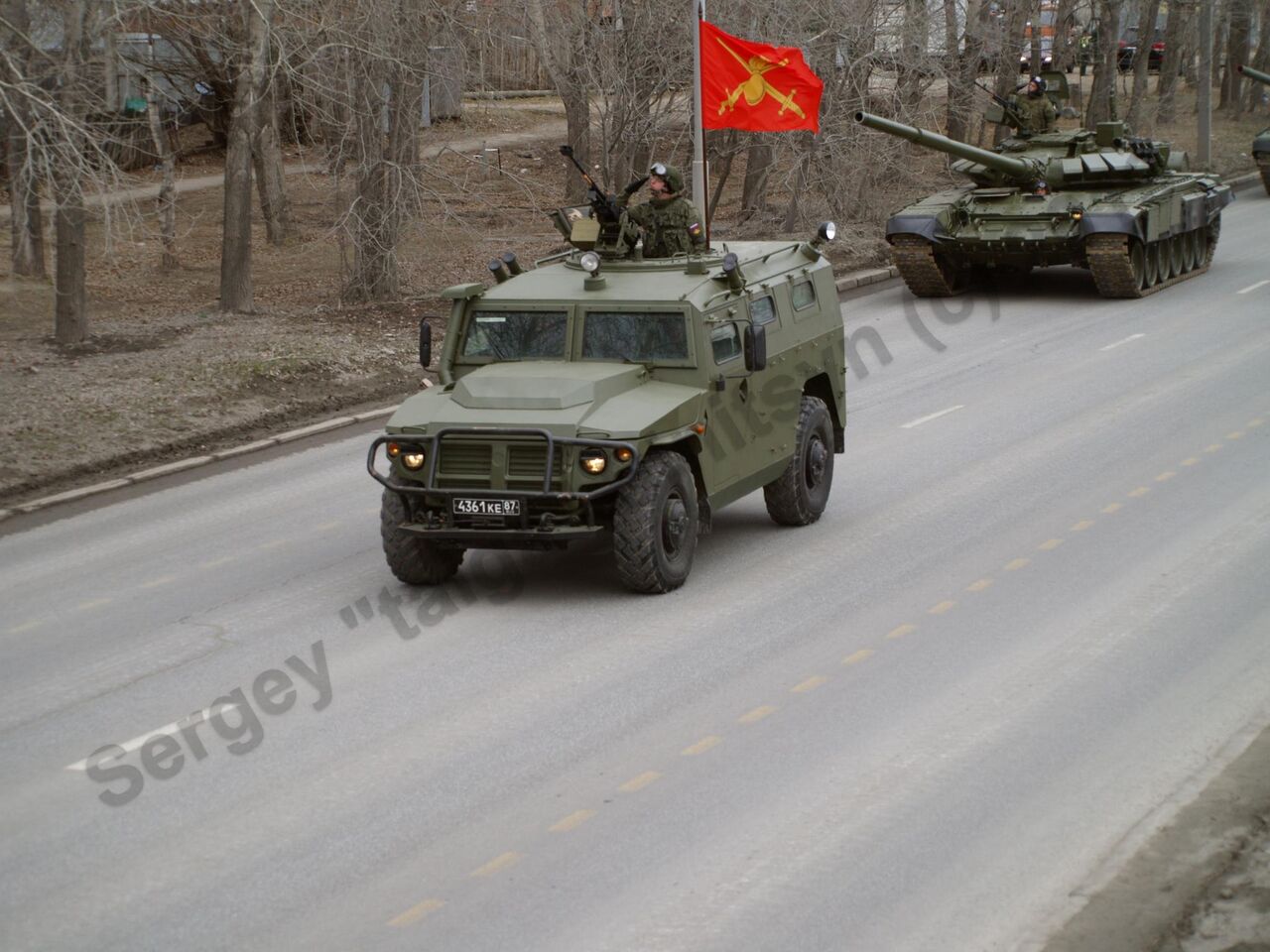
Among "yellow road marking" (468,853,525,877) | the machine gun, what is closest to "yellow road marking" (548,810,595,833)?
"yellow road marking" (468,853,525,877)

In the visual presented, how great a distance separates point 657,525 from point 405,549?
5.76 feet

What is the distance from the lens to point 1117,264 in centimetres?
2431

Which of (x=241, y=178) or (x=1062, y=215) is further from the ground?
(x=241, y=178)

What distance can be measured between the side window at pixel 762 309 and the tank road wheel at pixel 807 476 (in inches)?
32.5

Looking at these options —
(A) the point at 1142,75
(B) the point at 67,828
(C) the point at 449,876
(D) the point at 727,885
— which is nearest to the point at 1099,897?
(D) the point at 727,885

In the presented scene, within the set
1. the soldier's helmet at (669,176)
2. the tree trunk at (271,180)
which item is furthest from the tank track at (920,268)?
the tree trunk at (271,180)

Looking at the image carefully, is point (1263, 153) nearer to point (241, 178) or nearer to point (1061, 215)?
point (1061, 215)

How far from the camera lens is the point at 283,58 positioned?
18328 millimetres

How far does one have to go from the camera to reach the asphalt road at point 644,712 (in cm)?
761

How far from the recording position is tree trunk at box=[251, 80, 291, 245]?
3341cm

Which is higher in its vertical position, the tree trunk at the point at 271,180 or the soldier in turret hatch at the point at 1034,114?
the soldier in turret hatch at the point at 1034,114

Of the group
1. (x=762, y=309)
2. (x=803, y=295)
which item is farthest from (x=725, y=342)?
(x=803, y=295)

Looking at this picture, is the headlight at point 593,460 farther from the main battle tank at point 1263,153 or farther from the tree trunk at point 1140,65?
the tree trunk at point 1140,65

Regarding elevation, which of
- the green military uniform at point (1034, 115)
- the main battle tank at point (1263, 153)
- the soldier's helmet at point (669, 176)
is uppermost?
the green military uniform at point (1034, 115)
